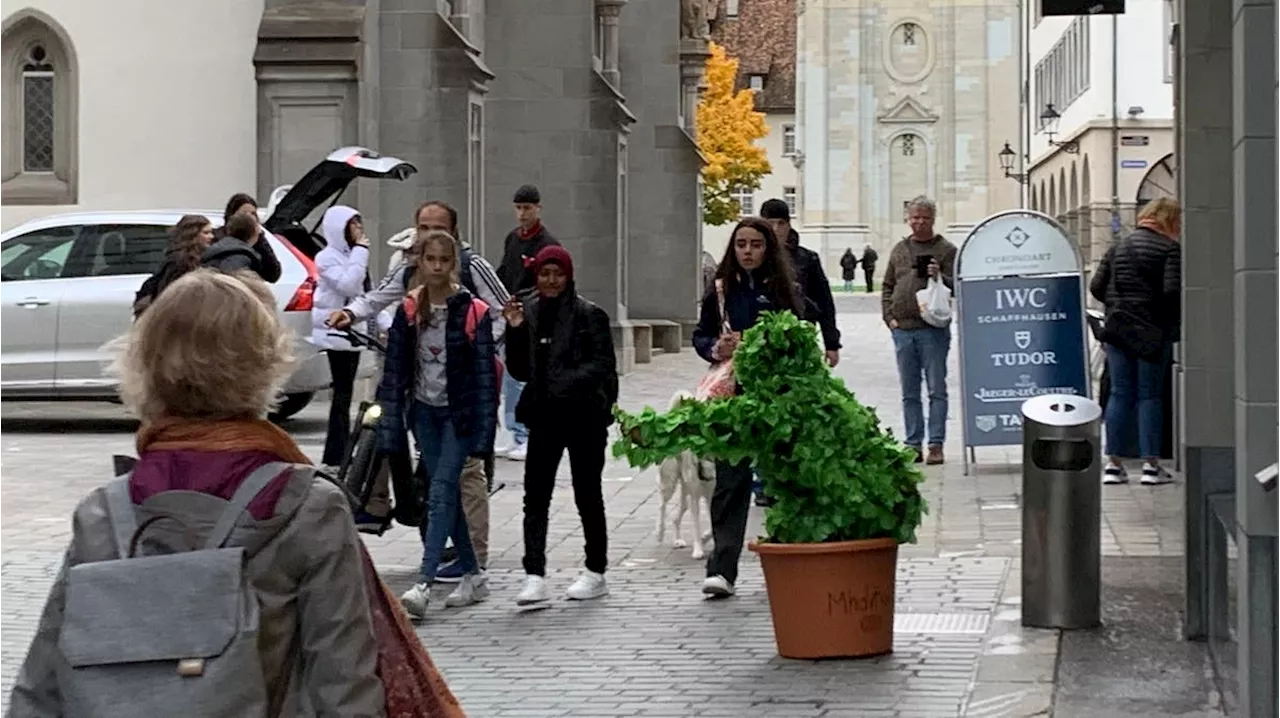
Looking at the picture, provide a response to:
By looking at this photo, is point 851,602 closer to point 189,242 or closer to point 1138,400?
point 189,242

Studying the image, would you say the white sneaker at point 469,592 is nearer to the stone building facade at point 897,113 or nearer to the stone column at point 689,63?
the stone column at point 689,63

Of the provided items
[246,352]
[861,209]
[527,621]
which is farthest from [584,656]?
[861,209]

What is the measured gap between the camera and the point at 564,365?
423 inches

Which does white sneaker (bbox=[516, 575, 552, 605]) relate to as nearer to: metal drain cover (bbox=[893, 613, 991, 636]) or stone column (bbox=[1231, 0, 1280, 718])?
metal drain cover (bbox=[893, 613, 991, 636])

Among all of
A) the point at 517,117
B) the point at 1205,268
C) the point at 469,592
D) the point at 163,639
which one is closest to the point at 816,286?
the point at 469,592

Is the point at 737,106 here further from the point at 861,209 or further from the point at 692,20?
the point at 692,20

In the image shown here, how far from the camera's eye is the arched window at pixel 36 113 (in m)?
23.2

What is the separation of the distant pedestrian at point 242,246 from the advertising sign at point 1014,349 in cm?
480

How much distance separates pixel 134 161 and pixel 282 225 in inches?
180

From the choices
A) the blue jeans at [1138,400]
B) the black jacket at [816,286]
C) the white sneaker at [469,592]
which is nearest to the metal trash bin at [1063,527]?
the white sneaker at [469,592]

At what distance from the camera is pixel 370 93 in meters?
22.4

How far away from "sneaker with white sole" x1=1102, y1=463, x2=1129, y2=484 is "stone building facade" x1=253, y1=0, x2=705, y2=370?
908 centimetres

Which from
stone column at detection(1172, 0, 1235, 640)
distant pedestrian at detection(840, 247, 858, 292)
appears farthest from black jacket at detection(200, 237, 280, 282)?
distant pedestrian at detection(840, 247, 858, 292)

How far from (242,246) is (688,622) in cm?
483
